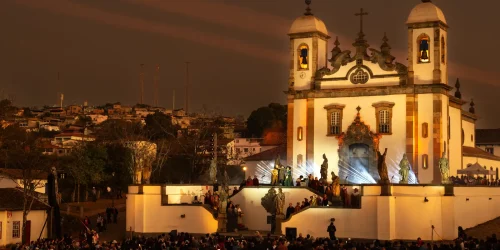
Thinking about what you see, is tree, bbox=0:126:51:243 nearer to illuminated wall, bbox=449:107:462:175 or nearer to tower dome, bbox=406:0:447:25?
tower dome, bbox=406:0:447:25

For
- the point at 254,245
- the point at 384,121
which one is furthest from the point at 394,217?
the point at 254,245

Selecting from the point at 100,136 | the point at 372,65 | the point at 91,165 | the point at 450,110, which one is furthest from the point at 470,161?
the point at 100,136

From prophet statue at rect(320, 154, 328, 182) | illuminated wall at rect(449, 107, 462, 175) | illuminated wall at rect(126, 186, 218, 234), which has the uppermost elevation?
illuminated wall at rect(449, 107, 462, 175)

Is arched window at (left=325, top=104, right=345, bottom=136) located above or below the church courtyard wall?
above

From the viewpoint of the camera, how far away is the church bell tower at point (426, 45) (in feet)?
176

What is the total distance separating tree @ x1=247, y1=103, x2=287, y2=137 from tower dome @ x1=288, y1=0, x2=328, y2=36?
54.3 metres

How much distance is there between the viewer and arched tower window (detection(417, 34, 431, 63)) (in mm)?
54000

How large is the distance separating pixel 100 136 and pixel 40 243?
53.7m

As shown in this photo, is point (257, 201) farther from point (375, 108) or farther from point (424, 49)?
point (424, 49)

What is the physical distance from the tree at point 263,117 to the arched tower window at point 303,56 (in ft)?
180

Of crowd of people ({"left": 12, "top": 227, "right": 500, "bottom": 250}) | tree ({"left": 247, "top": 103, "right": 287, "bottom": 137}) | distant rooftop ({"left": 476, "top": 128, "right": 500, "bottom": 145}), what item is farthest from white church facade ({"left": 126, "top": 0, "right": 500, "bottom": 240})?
tree ({"left": 247, "top": 103, "right": 287, "bottom": 137})

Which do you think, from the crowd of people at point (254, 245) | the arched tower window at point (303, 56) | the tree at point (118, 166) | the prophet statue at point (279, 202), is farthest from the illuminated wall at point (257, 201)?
the tree at point (118, 166)

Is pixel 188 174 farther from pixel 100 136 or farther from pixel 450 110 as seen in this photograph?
pixel 450 110

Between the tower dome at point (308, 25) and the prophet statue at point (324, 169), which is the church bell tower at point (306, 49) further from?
the prophet statue at point (324, 169)
